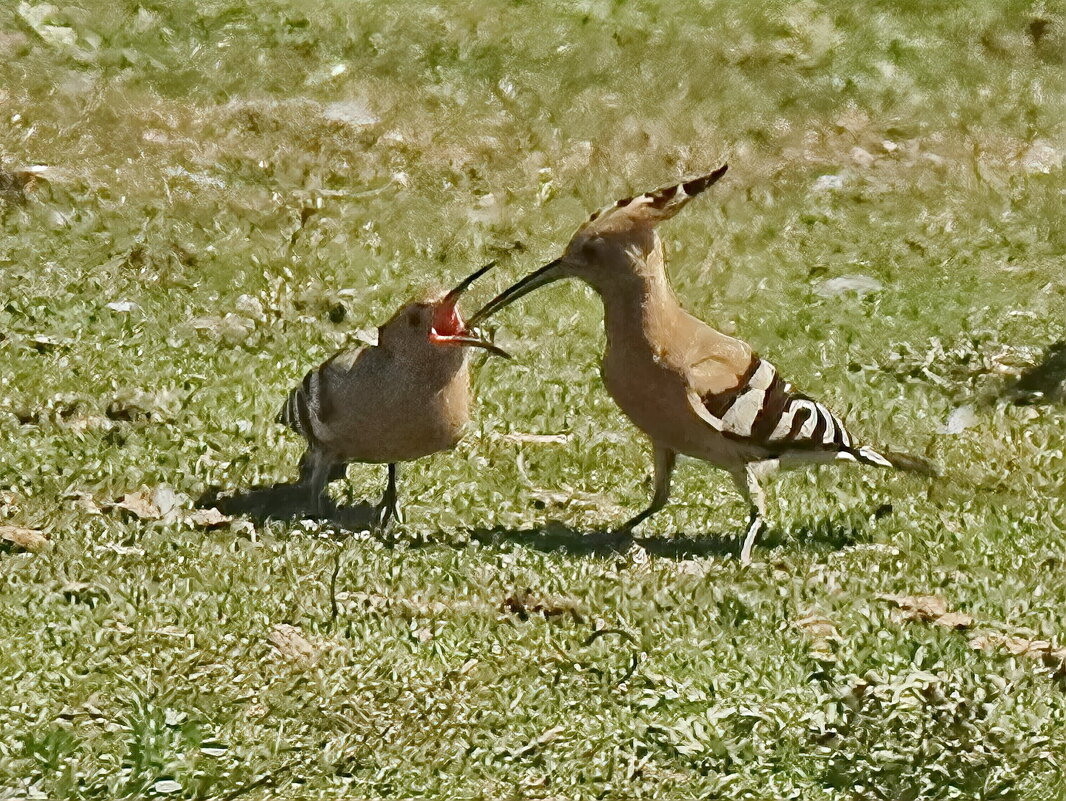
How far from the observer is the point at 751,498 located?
281 inches

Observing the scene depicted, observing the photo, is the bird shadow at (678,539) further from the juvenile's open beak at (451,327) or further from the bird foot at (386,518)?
the juvenile's open beak at (451,327)

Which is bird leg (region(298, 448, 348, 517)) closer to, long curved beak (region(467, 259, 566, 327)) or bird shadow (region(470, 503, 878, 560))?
Answer: bird shadow (region(470, 503, 878, 560))

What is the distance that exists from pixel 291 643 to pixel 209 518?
97 centimetres

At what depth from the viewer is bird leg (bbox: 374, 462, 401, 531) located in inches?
284

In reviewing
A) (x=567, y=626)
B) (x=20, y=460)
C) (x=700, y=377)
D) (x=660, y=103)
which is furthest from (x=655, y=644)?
(x=660, y=103)

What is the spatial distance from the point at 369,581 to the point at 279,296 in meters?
2.77

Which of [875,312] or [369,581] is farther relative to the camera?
[875,312]

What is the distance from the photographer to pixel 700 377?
6918 millimetres

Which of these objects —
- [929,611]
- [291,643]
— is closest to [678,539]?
[929,611]

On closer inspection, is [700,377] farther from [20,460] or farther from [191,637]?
[20,460]

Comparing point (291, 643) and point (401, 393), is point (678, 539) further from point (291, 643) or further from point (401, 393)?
point (291, 643)

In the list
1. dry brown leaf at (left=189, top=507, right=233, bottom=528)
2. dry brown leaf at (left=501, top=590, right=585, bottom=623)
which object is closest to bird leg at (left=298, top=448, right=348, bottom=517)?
dry brown leaf at (left=189, top=507, right=233, bottom=528)

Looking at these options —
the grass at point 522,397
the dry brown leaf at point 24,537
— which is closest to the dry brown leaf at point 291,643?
the grass at point 522,397

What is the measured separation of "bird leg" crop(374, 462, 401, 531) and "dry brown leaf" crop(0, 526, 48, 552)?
4.32 ft
